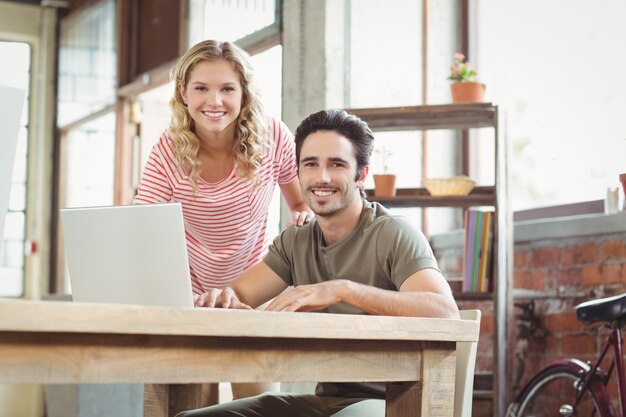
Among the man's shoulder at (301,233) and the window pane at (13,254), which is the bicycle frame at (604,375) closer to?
the man's shoulder at (301,233)

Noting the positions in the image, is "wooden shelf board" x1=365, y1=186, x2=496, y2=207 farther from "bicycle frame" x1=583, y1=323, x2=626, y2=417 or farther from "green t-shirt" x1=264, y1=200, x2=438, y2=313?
"green t-shirt" x1=264, y1=200, x2=438, y2=313

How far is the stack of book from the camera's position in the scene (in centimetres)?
365

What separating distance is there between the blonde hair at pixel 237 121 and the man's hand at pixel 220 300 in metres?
0.58

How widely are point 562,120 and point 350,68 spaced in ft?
3.52

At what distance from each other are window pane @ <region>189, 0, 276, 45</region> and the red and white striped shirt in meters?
2.42

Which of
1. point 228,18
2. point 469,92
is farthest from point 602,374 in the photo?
point 228,18

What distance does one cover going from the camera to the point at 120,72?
23.8 ft

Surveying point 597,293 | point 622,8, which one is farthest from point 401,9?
point 597,293

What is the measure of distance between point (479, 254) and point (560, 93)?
32.3 inches

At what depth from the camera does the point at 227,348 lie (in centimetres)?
130

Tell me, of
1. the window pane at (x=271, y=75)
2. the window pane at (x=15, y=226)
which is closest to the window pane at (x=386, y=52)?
the window pane at (x=271, y=75)

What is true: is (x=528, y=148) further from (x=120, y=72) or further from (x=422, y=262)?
(x=120, y=72)

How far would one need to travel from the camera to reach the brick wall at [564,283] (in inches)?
134

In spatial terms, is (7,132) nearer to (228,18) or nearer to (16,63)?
(228,18)
